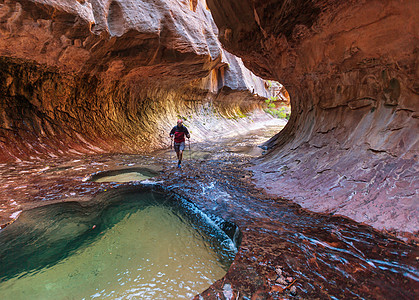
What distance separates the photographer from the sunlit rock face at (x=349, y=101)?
10.7 feet

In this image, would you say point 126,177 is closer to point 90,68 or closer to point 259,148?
point 90,68

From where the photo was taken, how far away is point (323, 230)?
2.84m

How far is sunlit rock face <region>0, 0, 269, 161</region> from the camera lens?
6.11 meters

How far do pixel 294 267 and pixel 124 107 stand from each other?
1127cm

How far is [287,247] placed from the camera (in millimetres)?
2488

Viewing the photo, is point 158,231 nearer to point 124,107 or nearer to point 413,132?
point 413,132

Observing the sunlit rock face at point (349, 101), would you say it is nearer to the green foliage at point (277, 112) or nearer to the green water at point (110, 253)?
the green water at point (110, 253)

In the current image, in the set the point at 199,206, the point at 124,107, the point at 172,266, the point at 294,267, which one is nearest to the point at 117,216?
the point at 199,206

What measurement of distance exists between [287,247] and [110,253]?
2.25 metres

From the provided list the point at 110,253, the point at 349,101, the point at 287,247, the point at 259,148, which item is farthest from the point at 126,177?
the point at 259,148

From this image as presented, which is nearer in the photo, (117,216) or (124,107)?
(117,216)

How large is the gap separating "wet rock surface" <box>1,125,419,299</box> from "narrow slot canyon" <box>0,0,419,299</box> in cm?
2

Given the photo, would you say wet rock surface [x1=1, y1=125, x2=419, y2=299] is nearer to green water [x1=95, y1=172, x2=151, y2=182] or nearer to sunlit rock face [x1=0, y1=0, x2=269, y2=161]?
green water [x1=95, y1=172, x2=151, y2=182]

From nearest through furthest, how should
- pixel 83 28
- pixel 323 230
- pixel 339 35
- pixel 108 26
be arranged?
pixel 323 230
pixel 339 35
pixel 83 28
pixel 108 26
